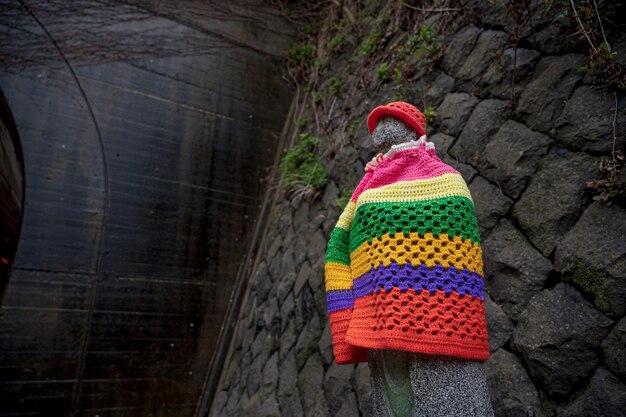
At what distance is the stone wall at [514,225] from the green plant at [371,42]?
108 millimetres

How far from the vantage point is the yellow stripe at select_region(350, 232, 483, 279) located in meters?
1.22

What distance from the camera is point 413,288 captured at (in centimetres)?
120

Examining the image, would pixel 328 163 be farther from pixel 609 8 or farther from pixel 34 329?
pixel 34 329

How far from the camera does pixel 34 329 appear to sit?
3.46m

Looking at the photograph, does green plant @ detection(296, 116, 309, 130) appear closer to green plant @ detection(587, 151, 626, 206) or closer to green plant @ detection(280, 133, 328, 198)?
green plant @ detection(280, 133, 328, 198)

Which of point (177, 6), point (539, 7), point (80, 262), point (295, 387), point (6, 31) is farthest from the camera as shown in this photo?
point (177, 6)

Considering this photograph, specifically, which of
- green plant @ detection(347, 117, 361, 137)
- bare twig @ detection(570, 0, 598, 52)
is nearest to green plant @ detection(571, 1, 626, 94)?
bare twig @ detection(570, 0, 598, 52)

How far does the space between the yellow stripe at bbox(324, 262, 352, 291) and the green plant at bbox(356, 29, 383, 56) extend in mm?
2969

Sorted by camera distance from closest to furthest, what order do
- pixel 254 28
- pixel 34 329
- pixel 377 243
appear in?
pixel 377 243 → pixel 34 329 → pixel 254 28

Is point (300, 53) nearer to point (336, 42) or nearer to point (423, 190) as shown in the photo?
point (336, 42)

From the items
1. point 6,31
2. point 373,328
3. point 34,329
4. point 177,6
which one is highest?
point 177,6

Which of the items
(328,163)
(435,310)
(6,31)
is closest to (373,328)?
(435,310)

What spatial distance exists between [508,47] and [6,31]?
188 inches

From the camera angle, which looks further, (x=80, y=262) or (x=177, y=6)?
(x=177, y=6)
